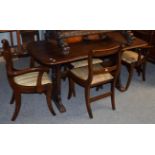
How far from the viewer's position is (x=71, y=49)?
100 inches

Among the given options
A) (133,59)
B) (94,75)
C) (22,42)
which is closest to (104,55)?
(94,75)

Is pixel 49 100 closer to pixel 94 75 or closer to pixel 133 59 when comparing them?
pixel 94 75

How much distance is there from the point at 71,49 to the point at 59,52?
18 cm

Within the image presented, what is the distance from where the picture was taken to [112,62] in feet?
9.77

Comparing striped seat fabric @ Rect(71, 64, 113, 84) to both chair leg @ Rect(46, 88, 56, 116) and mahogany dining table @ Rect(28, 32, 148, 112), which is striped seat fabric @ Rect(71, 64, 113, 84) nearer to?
mahogany dining table @ Rect(28, 32, 148, 112)

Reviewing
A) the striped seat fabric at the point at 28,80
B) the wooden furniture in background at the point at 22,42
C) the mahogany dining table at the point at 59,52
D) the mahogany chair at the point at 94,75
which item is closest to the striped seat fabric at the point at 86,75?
the mahogany chair at the point at 94,75

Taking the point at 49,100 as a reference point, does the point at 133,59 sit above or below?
above

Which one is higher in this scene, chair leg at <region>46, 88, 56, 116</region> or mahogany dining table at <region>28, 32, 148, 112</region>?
mahogany dining table at <region>28, 32, 148, 112</region>

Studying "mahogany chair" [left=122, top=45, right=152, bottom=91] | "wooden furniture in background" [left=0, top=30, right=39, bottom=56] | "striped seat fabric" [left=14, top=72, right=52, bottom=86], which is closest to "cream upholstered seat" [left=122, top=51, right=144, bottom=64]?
"mahogany chair" [left=122, top=45, right=152, bottom=91]

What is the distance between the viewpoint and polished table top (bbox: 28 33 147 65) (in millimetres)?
2300

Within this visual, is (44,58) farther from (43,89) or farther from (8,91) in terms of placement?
(8,91)

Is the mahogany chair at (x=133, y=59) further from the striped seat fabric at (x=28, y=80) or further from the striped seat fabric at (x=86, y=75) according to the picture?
the striped seat fabric at (x=28, y=80)
